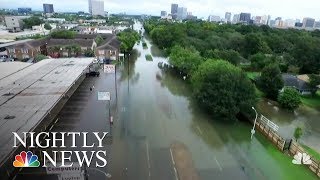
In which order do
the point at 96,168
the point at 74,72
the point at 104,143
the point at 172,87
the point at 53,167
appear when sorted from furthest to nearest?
the point at 172,87 < the point at 74,72 < the point at 104,143 < the point at 96,168 < the point at 53,167

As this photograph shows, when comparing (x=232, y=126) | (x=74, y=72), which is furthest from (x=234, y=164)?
(x=74, y=72)

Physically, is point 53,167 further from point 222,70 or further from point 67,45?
A: point 67,45

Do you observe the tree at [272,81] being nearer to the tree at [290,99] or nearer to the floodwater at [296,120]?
the floodwater at [296,120]

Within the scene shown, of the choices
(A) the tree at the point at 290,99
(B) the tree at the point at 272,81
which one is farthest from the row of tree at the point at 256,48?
(A) the tree at the point at 290,99

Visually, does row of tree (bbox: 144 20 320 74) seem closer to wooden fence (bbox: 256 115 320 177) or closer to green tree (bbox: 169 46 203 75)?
green tree (bbox: 169 46 203 75)

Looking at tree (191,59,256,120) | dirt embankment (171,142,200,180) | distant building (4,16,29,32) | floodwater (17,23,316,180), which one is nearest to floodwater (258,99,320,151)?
floodwater (17,23,316,180)
